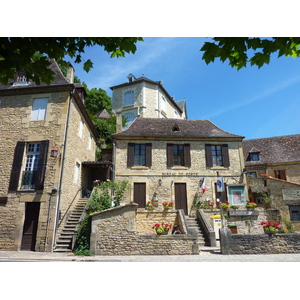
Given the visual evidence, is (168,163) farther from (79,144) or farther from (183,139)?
(79,144)

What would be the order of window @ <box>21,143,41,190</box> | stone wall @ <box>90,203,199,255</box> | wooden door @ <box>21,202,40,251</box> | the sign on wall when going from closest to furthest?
stone wall @ <box>90,203,199,255</box> → wooden door @ <box>21,202,40,251</box> → window @ <box>21,143,41,190</box> → the sign on wall

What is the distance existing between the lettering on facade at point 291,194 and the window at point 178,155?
5.69 metres

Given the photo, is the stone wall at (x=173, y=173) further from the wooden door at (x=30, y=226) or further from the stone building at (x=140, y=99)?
the stone building at (x=140, y=99)

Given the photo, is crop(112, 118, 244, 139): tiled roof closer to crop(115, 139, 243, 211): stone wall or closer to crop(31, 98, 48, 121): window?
crop(115, 139, 243, 211): stone wall

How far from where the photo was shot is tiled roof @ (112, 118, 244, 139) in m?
14.6

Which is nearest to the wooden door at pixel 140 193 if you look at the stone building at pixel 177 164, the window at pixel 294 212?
the stone building at pixel 177 164

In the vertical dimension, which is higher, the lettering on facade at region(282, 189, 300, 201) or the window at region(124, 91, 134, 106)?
the window at region(124, 91, 134, 106)

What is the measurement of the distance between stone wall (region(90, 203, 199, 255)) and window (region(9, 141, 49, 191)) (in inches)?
137

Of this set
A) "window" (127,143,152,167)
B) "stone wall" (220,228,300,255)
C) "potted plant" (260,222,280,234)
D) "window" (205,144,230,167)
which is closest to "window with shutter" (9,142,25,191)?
"window" (127,143,152,167)

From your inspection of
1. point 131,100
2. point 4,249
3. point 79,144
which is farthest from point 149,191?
point 131,100

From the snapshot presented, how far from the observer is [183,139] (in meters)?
14.6

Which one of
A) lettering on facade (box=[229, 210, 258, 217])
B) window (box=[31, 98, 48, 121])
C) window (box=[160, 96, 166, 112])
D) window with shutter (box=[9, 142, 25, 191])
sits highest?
window (box=[160, 96, 166, 112])

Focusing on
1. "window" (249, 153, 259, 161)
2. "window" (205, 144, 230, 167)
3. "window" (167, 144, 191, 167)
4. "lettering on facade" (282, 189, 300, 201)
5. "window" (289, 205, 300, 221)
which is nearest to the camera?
"window" (289, 205, 300, 221)

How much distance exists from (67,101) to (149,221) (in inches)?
277
